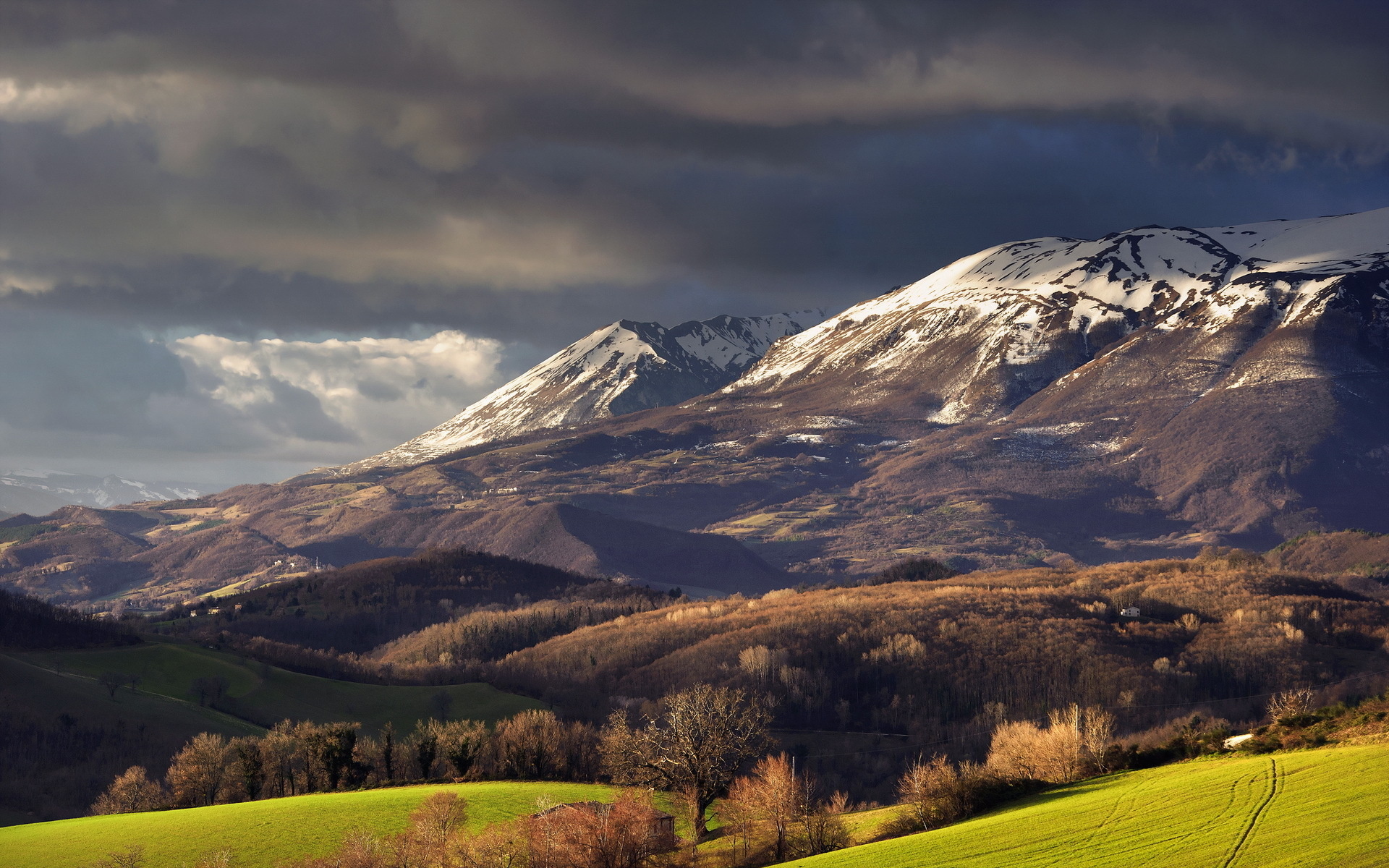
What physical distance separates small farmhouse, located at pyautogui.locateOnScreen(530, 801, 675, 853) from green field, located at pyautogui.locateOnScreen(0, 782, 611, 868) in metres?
16.8

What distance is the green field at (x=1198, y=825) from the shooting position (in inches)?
2101

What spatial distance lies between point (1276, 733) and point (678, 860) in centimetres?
4550

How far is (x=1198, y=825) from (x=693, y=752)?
178 ft

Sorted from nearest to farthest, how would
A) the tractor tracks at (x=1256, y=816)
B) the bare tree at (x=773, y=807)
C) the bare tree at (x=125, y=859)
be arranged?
the tractor tracks at (x=1256, y=816) < the bare tree at (x=125, y=859) < the bare tree at (x=773, y=807)

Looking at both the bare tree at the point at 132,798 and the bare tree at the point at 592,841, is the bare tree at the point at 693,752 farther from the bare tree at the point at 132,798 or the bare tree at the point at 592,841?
the bare tree at the point at 132,798

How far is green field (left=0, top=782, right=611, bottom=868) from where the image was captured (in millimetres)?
90812

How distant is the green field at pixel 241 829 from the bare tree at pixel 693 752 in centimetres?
732

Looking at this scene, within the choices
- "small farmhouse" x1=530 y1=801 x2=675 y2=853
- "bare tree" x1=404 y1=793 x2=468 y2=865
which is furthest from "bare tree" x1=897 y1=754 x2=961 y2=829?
"bare tree" x1=404 y1=793 x2=468 y2=865

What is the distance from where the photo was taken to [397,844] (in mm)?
87812

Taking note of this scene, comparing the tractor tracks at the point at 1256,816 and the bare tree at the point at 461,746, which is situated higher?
the bare tree at the point at 461,746

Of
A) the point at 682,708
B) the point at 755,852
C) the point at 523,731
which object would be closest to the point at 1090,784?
the point at 755,852

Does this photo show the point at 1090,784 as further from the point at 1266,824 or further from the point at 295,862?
the point at 295,862

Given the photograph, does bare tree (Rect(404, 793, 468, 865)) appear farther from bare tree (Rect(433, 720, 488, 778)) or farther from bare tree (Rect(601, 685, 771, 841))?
bare tree (Rect(433, 720, 488, 778))

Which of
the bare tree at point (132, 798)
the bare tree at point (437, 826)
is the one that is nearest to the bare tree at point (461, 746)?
the bare tree at point (437, 826)
